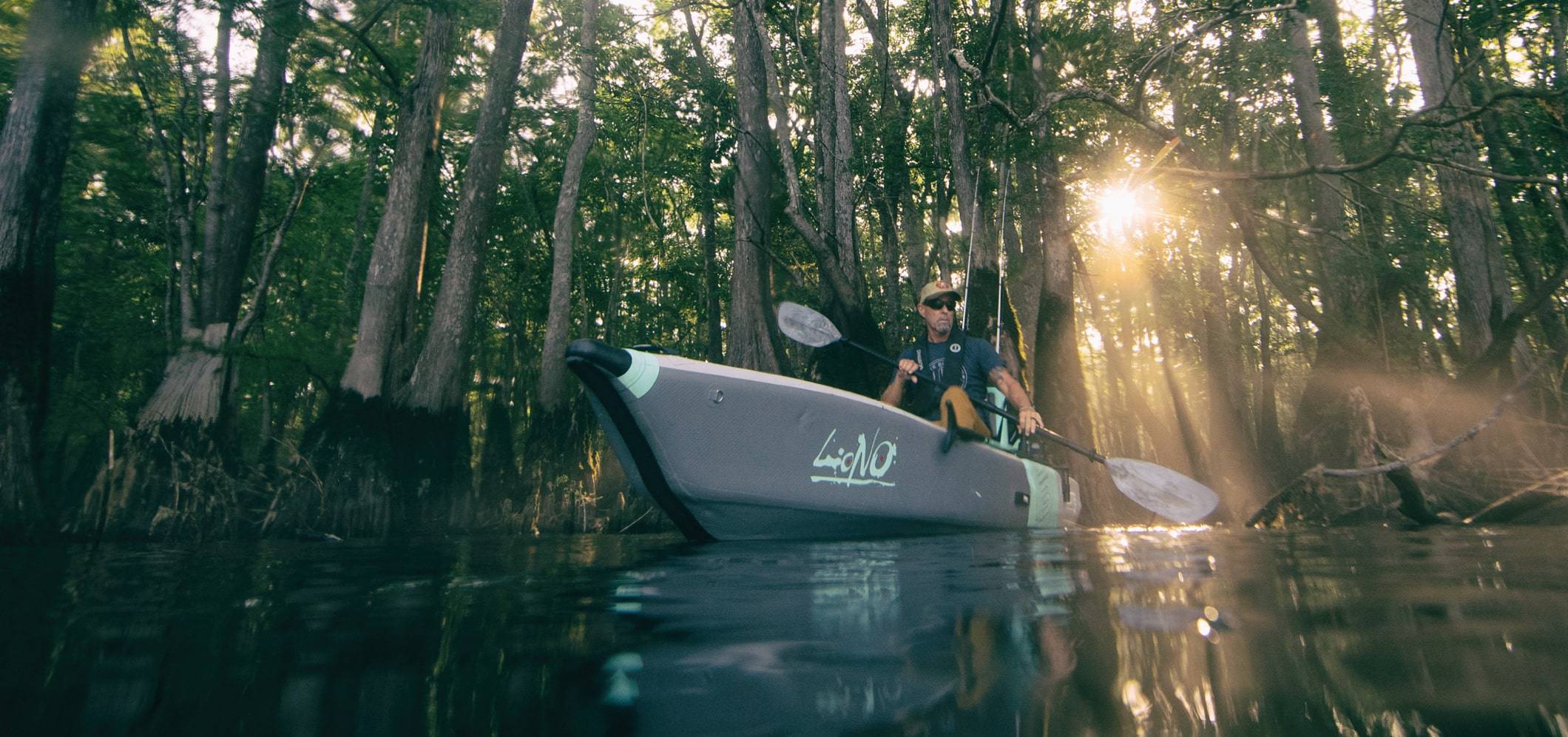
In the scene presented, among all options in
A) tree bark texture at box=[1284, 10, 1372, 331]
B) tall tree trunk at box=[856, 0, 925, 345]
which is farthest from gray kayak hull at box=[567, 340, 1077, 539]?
tree bark texture at box=[1284, 10, 1372, 331]

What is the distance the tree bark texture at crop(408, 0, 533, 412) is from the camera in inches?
329

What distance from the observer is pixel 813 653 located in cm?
124

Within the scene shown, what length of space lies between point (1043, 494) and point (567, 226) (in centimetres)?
737

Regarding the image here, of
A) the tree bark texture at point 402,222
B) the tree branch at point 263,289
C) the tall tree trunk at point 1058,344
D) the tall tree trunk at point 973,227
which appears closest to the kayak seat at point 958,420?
the tall tree trunk at point 973,227

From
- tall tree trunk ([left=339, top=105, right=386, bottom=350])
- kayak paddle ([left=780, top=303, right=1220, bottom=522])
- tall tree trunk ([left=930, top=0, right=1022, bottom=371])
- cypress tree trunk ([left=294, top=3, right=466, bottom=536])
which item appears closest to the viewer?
kayak paddle ([left=780, top=303, right=1220, bottom=522])

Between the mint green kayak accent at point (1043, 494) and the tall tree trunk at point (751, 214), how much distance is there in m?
3.22

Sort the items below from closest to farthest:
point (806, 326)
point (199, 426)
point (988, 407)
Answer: point (806, 326) → point (988, 407) → point (199, 426)

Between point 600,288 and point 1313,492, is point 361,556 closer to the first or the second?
point 1313,492

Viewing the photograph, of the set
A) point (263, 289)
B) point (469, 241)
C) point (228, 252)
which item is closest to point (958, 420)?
point (469, 241)

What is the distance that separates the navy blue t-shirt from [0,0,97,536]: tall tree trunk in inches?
242

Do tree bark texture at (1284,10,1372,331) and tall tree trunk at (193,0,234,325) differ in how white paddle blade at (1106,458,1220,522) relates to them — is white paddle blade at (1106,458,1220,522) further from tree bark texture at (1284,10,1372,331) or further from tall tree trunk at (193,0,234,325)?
tall tree trunk at (193,0,234,325)

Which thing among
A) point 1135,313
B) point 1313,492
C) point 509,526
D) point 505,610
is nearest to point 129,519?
point 509,526

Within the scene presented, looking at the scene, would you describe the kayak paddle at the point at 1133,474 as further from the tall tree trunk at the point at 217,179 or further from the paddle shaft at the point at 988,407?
the tall tree trunk at the point at 217,179

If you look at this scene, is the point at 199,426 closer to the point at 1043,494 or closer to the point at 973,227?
the point at 1043,494
